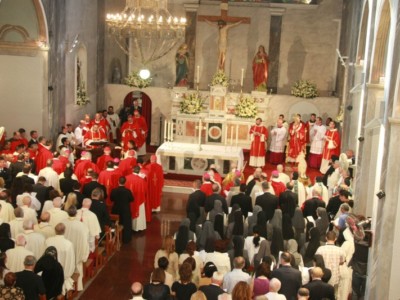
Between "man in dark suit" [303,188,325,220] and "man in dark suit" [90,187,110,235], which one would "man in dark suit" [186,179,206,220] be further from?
"man in dark suit" [303,188,325,220]

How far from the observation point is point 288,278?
10164 mm

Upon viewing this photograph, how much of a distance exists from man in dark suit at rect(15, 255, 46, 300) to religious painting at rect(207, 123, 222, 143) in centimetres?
1336

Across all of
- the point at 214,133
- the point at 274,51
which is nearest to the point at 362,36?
the point at 214,133

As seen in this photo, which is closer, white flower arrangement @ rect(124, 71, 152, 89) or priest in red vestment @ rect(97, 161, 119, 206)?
priest in red vestment @ rect(97, 161, 119, 206)

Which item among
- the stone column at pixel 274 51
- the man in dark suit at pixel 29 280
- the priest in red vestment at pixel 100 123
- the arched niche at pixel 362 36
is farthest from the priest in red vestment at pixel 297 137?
the man in dark suit at pixel 29 280

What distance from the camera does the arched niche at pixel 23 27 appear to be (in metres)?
19.3

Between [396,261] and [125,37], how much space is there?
55.7 ft

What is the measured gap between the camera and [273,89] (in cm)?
2552

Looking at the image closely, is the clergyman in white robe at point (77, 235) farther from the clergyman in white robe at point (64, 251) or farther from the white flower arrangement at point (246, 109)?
the white flower arrangement at point (246, 109)

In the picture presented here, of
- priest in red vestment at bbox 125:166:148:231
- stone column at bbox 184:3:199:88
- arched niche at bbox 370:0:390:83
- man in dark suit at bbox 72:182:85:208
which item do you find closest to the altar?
priest in red vestment at bbox 125:166:148:231

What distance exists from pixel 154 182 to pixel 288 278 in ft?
24.6

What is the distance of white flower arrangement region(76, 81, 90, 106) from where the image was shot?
75.3 feet

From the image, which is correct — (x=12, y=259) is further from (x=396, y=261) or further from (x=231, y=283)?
(x=396, y=261)

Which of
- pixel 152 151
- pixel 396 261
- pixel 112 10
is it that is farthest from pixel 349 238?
pixel 112 10
